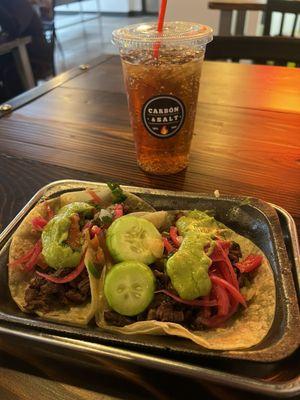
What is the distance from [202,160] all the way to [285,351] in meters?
0.78

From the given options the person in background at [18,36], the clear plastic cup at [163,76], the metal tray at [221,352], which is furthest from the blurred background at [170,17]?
the metal tray at [221,352]

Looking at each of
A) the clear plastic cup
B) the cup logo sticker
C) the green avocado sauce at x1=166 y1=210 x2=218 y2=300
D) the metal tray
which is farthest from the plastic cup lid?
the green avocado sauce at x1=166 y1=210 x2=218 y2=300

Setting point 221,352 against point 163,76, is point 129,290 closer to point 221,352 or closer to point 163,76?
point 221,352

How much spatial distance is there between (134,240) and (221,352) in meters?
0.29

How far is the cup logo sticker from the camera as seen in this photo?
1.01 m

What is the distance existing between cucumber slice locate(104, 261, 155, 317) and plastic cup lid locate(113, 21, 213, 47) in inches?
23.0

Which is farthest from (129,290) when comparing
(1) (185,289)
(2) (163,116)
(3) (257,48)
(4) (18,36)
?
(4) (18,36)

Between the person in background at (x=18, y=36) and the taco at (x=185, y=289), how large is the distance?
103 inches

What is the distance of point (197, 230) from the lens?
→ 0.83 metres

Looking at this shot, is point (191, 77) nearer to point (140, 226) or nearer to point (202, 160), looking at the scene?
point (202, 160)

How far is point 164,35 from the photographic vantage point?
945 mm

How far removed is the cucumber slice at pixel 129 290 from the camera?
72cm

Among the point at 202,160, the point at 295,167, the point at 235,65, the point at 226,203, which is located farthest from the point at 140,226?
the point at 235,65

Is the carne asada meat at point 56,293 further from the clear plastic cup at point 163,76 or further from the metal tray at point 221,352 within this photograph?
the clear plastic cup at point 163,76
